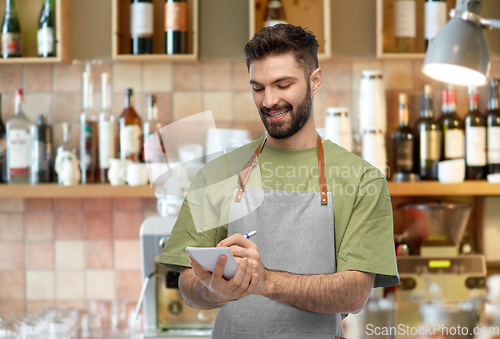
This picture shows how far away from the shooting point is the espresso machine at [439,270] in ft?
5.41

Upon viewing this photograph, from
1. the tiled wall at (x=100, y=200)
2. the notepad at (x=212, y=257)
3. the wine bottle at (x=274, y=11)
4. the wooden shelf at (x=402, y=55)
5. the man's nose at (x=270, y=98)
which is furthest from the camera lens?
the tiled wall at (x=100, y=200)

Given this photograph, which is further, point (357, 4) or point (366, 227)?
point (357, 4)

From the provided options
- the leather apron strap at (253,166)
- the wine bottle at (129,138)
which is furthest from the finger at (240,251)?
the wine bottle at (129,138)

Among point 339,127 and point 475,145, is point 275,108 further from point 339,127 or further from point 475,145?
point 475,145

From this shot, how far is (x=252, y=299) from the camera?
0.97 m

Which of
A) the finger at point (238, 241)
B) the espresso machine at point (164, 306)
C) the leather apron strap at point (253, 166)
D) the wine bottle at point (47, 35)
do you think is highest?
the wine bottle at point (47, 35)

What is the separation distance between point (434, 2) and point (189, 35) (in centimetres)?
95

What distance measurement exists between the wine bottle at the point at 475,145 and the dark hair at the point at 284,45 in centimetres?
105

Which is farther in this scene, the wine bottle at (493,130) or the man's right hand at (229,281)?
the wine bottle at (493,130)

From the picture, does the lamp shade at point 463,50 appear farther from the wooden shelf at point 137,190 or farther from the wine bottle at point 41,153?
the wine bottle at point 41,153

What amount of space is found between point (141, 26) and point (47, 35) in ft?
1.21

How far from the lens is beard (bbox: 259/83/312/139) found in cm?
92

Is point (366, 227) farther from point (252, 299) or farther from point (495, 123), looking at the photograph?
point (495, 123)

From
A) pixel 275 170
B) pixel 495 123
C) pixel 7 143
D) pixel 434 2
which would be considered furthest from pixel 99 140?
pixel 495 123
